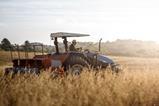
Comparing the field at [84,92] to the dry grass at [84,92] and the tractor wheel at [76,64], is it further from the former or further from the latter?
the tractor wheel at [76,64]

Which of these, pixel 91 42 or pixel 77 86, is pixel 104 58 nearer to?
pixel 91 42

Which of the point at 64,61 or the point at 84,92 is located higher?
the point at 64,61

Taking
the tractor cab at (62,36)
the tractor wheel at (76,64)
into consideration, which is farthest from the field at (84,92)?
the tractor cab at (62,36)

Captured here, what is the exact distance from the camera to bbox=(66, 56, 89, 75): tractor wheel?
14.5m

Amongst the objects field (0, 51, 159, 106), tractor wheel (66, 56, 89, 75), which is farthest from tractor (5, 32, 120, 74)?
field (0, 51, 159, 106)

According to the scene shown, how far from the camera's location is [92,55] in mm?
15188

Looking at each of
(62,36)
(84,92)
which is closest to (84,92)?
(84,92)

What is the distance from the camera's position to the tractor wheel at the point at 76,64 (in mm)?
14469

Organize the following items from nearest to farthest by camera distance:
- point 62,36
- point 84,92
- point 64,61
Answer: point 84,92 < point 64,61 < point 62,36

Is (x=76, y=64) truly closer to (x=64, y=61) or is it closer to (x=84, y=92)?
(x=64, y=61)

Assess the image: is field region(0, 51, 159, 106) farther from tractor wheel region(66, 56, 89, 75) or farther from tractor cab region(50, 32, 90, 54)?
tractor cab region(50, 32, 90, 54)

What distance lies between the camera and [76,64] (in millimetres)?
14617

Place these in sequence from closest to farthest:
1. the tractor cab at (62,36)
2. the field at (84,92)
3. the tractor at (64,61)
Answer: the field at (84,92), the tractor at (64,61), the tractor cab at (62,36)

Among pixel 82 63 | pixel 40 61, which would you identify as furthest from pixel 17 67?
pixel 82 63
